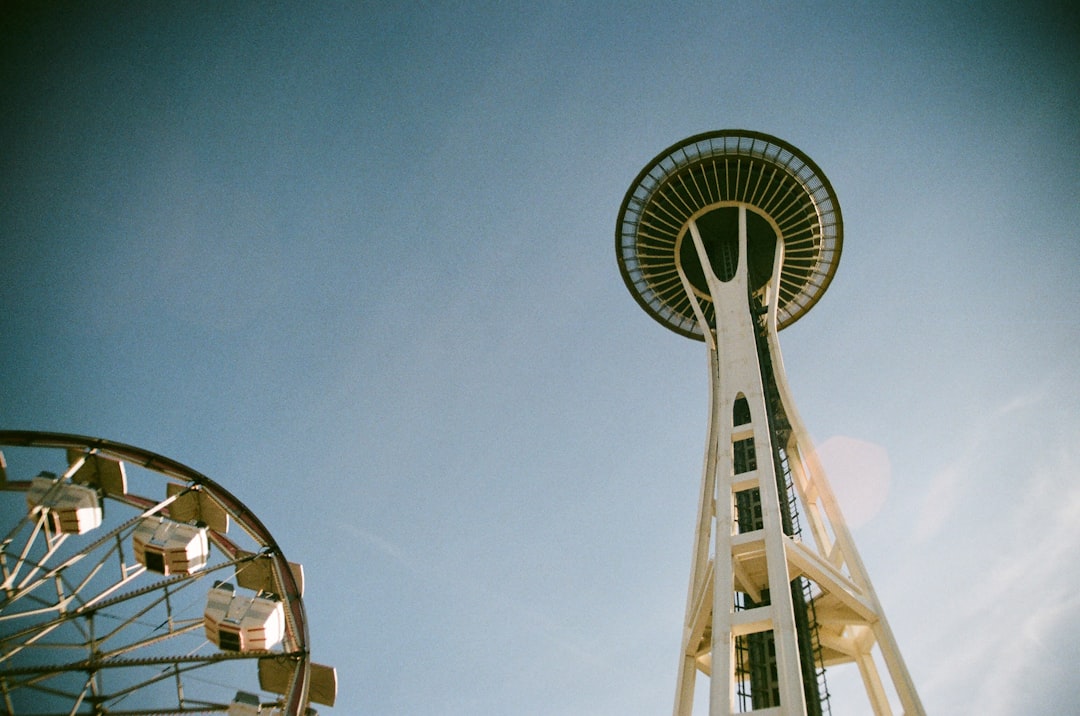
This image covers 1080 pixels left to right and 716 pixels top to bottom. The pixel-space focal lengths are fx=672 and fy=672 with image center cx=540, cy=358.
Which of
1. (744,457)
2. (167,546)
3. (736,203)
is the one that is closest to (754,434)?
(744,457)

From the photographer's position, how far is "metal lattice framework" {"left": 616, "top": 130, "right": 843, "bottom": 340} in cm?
2859

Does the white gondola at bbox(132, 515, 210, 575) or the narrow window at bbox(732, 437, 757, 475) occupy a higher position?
the narrow window at bbox(732, 437, 757, 475)

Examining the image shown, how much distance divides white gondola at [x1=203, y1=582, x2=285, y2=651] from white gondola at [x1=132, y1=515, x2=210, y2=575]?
1.26 m

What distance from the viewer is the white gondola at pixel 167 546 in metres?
12.7

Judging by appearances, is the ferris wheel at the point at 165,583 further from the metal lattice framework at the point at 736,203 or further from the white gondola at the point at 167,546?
the metal lattice framework at the point at 736,203

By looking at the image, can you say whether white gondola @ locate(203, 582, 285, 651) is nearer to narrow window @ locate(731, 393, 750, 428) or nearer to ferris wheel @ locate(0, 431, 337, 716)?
ferris wheel @ locate(0, 431, 337, 716)

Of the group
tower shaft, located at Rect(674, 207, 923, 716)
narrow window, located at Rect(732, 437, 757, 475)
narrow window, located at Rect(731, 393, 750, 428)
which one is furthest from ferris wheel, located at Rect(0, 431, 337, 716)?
narrow window, located at Rect(731, 393, 750, 428)

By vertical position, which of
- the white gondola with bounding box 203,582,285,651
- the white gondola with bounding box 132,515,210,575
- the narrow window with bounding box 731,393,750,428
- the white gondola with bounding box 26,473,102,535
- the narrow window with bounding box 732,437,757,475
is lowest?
the white gondola with bounding box 203,582,285,651

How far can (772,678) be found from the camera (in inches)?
696

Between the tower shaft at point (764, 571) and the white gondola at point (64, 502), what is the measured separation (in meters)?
13.5

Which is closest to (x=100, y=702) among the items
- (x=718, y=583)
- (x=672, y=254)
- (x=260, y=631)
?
(x=260, y=631)

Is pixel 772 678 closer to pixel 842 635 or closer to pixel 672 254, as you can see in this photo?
pixel 842 635

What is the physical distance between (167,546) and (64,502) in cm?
238

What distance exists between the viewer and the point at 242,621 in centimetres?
1148
